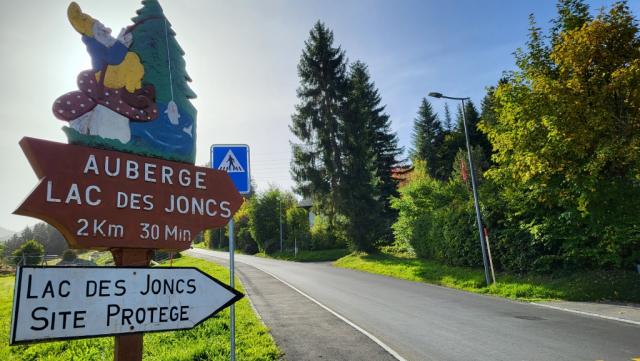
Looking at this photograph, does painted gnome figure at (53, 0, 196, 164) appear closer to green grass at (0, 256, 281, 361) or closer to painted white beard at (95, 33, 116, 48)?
painted white beard at (95, 33, 116, 48)

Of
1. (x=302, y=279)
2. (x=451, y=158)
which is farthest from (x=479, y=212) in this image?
(x=451, y=158)

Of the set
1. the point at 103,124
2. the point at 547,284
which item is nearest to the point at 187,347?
the point at 103,124

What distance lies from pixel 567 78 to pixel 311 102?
21.4 m

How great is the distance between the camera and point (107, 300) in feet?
8.11

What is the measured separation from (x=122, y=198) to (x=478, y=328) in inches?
324

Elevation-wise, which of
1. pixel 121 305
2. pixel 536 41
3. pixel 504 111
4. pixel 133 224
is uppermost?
pixel 536 41

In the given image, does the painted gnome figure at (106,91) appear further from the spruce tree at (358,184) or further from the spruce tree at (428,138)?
the spruce tree at (428,138)

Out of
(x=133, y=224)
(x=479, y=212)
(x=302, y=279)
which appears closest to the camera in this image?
(x=133, y=224)

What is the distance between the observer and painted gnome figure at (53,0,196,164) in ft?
9.56

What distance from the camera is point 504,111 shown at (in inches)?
546

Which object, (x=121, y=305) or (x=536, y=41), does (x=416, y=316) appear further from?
(x=536, y=41)

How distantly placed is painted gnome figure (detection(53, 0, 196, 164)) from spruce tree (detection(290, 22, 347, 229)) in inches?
1013

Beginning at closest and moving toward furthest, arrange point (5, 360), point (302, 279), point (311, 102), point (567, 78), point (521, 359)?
point (521, 359)
point (5, 360)
point (567, 78)
point (302, 279)
point (311, 102)

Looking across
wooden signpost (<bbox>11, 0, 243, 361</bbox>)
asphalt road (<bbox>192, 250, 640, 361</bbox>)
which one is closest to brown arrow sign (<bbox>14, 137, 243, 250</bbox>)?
wooden signpost (<bbox>11, 0, 243, 361</bbox>)
